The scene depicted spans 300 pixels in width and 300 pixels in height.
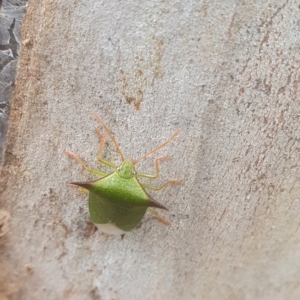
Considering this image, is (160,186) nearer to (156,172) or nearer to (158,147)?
(156,172)

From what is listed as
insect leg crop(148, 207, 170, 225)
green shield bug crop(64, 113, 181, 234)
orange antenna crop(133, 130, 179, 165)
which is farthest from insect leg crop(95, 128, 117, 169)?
insect leg crop(148, 207, 170, 225)

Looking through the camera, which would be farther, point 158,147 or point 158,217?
point 158,217

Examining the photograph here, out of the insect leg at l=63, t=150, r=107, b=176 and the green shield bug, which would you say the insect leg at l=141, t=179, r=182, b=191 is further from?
the insect leg at l=63, t=150, r=107, b=176

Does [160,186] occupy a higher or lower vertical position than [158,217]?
higher

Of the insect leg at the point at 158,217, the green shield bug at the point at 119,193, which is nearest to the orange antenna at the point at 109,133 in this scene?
the green shield bug at the point at 119,193

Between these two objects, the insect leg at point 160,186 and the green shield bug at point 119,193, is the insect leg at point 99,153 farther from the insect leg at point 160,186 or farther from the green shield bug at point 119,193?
the insect leg at point 160,186

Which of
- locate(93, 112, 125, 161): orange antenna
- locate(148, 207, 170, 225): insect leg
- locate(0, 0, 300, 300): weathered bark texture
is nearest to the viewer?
locate(0, 0, 300, 300): weathered bark texture

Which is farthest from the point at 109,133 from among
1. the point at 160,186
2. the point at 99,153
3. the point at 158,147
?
the point at 160,186

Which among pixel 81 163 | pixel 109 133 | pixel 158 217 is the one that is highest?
pixel 109 133
